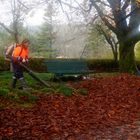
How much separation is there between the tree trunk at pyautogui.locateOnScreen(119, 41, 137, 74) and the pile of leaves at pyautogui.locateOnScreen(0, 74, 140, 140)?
33.3 ft

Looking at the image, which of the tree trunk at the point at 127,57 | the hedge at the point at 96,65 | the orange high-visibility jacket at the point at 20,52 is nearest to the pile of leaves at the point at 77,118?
the orange high-visibility jacket at the point at 20,52

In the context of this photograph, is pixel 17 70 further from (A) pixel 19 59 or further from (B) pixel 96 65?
(B) pixel 96 65

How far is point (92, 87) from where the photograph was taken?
54.2ft

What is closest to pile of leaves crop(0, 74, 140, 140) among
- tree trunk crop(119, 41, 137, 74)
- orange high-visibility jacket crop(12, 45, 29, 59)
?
orange high-visibility jacket crop(12, 45, 29, 59)

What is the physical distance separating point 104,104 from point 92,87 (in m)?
3.45

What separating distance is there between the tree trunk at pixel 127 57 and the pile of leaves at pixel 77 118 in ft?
33.3

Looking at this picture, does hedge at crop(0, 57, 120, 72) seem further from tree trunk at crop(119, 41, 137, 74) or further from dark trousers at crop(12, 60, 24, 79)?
dark trousers at crop(12, 60, 24, 79)

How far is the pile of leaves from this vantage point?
351 inches

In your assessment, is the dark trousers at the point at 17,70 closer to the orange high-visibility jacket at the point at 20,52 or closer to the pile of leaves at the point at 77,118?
the orange high-visibility jacket at the point at 20,52

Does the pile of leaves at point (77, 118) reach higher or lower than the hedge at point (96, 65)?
lower

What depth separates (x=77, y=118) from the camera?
10.7 metres

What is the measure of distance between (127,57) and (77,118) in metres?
15.2

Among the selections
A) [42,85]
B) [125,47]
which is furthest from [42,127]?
[125,47]

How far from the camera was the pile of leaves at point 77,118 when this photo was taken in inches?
351
